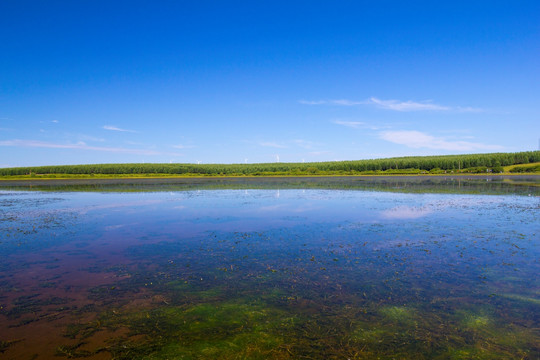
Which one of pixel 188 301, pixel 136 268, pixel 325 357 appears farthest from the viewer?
pixel 136 268

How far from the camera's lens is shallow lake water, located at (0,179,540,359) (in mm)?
5551

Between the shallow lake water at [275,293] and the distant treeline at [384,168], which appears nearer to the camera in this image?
the shallow lake water at [275,293]

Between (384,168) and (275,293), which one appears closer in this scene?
(275,293)

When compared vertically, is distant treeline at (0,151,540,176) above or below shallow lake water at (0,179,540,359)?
above

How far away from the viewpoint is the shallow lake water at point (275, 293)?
5551 mm

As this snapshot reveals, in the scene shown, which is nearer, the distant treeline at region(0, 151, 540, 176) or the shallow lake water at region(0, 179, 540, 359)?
the shallow lake water at region(0, 179, 540, 359)

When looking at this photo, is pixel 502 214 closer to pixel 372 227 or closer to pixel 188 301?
pixel 372 227

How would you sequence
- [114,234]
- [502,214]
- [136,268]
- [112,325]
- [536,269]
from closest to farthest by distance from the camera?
1. [112,325]
2. [536,269]
3. [136,268]
4. [114,234]
5. [502,214]

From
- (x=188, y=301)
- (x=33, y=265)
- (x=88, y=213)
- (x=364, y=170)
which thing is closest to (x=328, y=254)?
(x=188, y=301)

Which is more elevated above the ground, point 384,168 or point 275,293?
point 384,168

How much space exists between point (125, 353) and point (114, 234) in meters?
→ 11.0

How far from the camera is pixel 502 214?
60.6ft

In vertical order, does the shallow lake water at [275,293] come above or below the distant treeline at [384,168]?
below

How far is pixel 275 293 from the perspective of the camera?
771 cm
